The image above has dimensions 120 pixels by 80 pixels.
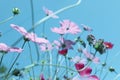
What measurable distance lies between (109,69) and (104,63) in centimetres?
13

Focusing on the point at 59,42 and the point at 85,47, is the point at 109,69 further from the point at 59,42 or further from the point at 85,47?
the point at 59,42

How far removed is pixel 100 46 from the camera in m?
0.84

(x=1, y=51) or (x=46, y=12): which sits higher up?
(x=46, y=12)

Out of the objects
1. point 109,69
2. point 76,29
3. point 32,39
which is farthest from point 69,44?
point 109,69

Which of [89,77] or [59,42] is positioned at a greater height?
[59,42]

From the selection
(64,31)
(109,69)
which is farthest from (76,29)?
(109,69)

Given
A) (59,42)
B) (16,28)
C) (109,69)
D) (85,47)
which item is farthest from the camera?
(109,69)

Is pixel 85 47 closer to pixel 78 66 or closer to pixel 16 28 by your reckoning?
pixel 78 66

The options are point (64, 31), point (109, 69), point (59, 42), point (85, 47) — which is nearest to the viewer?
point (64, 31)

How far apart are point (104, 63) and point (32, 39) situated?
0.50m

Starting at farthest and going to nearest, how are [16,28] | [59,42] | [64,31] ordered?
1. [59,42]
2. [64,31]
3. [16,28]

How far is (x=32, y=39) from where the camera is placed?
65 cm

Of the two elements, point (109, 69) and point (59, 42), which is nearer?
point (59, 42)

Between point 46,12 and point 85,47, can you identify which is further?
point 85,47
